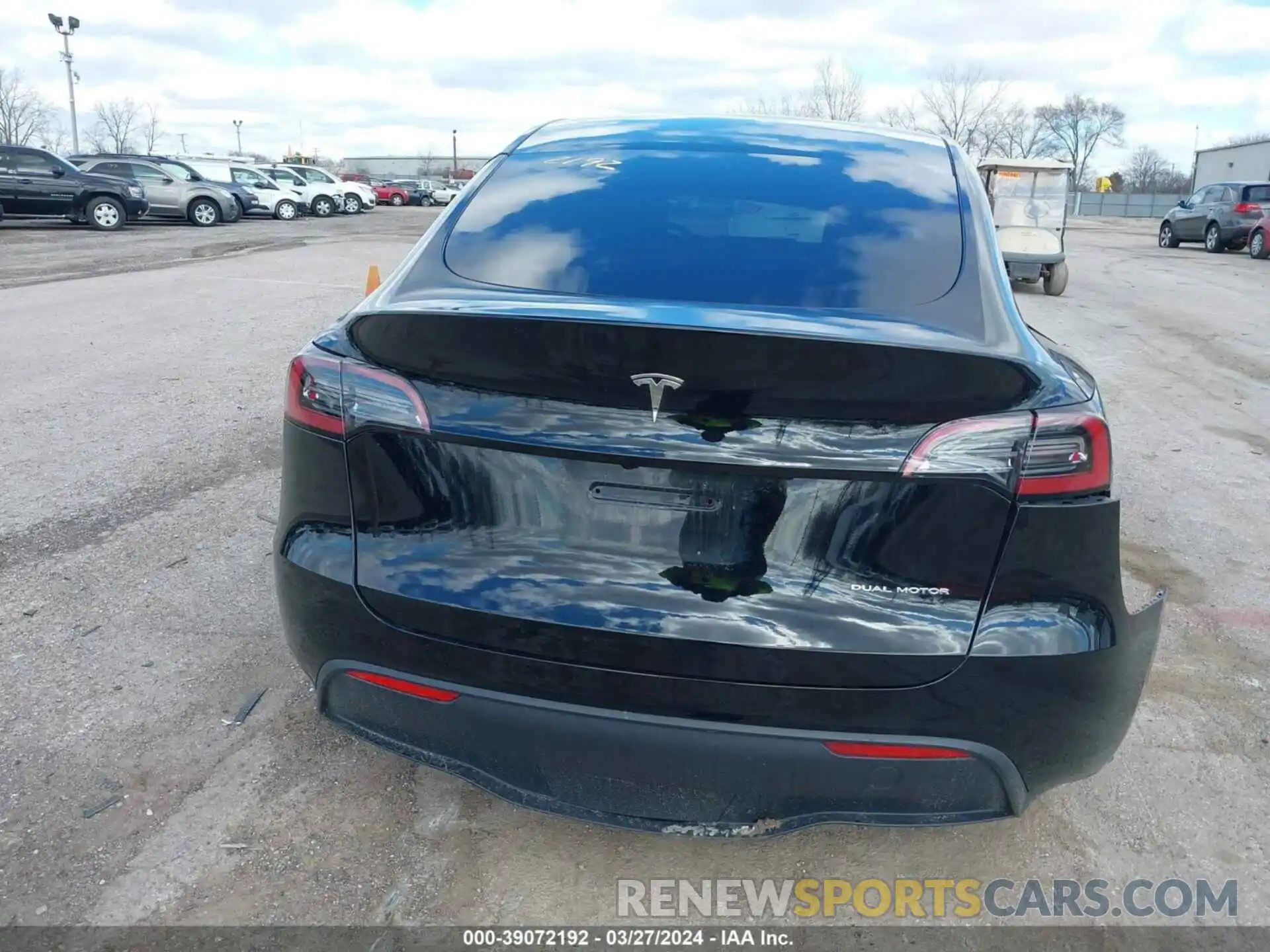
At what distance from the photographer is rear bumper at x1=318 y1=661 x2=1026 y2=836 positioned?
2.02 metres

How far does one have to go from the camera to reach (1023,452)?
1964 mm

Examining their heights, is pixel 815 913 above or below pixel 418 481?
below

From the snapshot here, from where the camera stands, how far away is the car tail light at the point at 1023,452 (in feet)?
6.36

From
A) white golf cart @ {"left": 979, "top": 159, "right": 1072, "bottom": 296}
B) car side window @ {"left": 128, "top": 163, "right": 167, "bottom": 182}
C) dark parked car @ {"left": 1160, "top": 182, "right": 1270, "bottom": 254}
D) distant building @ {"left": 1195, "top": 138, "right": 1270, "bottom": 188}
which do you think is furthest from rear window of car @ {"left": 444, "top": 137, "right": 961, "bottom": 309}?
distant building @ {"left": 1195, "top": 138, "right": 1270, "bottom": 188}

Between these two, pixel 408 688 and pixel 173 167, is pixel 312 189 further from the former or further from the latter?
pixel 408 688

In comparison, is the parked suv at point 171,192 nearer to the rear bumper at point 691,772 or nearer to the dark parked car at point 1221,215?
the dark parked car at point 1221,215

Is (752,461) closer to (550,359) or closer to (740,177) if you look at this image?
(550,359)

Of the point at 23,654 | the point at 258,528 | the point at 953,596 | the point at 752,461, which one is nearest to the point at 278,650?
the point at 23,654

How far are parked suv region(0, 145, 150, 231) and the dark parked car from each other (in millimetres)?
27213

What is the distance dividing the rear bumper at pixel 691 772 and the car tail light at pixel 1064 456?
1.85ft

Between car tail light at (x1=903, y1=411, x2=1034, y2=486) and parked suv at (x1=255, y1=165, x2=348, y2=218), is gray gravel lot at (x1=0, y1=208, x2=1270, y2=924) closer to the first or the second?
car tail light at (x1=903, y1=411, x2=1034, y2=486)

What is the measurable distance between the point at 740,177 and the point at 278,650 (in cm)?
224

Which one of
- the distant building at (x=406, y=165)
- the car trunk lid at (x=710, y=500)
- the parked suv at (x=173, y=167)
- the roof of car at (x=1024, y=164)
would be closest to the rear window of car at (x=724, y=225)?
the car trunk lid at (x=710, y=500)

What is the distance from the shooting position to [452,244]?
2.64 metres
